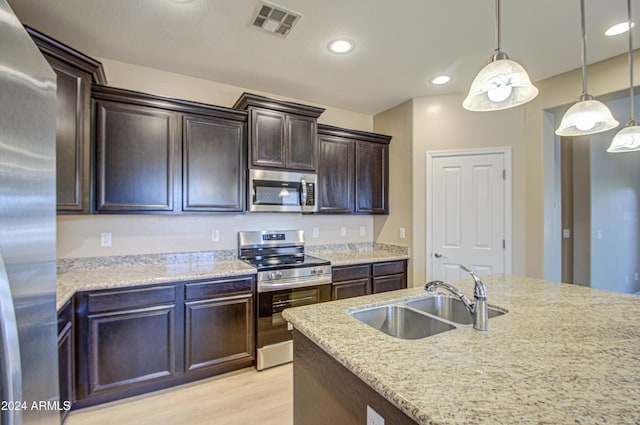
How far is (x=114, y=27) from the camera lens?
2.13 m

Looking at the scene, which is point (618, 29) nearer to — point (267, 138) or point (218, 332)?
point (267, 138)

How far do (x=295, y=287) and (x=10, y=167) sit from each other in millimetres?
2248

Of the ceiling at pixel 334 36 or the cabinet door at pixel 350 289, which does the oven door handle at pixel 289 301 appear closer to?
the cabinet door at pixel 350 289

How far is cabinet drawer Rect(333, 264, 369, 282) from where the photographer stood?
9.97 ft

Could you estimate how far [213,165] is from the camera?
2.71 meters

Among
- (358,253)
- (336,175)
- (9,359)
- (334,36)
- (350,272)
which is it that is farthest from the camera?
(358,253)

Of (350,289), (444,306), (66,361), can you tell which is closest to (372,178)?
(350,289)

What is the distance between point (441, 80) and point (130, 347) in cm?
367

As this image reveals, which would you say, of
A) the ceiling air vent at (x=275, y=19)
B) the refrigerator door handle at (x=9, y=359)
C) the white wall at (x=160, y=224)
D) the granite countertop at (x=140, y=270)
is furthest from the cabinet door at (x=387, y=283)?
the refrigerator door handle at (x=9, y=359)

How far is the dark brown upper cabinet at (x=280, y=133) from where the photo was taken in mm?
2820

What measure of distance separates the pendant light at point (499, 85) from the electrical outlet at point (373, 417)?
1361mm

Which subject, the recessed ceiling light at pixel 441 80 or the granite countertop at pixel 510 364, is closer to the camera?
the granite countertop at pixel 510 364

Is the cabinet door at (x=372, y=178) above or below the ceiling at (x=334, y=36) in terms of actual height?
below

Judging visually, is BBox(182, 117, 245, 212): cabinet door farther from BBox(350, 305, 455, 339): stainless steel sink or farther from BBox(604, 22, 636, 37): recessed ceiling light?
BBox(604, 22, 636, 37): recessed ceiling light
